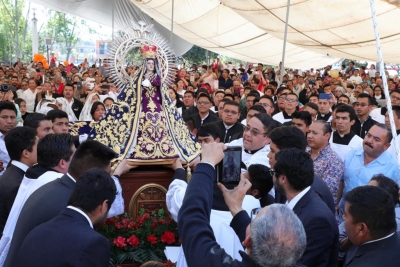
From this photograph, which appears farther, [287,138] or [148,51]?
[148,51]

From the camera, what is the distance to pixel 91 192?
2652 mm

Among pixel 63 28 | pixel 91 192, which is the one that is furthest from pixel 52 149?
pixel 63 28

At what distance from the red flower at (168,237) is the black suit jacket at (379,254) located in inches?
67.8

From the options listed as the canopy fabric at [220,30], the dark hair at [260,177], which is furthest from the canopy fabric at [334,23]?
the dark hair at [260,177]

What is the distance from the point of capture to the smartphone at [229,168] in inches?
103

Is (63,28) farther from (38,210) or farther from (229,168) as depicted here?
(229,168)

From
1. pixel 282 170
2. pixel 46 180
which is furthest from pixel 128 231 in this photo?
pixel 282 170

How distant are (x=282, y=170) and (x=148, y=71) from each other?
1.83 m

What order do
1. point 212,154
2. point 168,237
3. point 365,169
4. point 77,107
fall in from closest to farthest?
1. point 212,154
2. point 168,237
3. point 365,169
4. point 77,107

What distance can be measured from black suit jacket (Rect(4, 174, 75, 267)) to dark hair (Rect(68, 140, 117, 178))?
187mm

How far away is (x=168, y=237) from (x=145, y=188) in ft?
1.30

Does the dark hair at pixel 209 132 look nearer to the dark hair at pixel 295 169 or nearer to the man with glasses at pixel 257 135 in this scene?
the man with glasses at pixel 257 135

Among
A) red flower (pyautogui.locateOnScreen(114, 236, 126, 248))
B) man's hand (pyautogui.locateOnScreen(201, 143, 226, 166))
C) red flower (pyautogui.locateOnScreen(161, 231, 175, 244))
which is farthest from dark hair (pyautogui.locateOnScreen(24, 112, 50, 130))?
man's hand (pyautogui.locateOnScreen(201, 143, 226, 166))

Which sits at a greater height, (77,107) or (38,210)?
(77,107)
